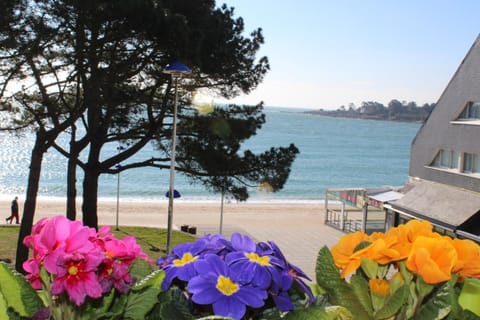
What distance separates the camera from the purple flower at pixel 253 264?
1150 mm

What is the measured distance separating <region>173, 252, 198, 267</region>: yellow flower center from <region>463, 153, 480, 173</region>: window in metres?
16.5

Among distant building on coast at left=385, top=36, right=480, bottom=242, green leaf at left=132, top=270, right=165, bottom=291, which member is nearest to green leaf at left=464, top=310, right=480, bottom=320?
green leaf at left=132, top=270, right=165, bottom=291

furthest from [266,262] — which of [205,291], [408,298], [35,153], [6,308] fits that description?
[35,153]

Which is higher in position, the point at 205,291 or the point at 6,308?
the point at 205,291

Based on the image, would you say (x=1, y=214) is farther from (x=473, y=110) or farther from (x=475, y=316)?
(x=475, y=316)

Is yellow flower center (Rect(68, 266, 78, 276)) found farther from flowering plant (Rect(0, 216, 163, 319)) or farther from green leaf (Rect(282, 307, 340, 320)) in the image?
green leaf (Rect(282, 307, 340, 320))

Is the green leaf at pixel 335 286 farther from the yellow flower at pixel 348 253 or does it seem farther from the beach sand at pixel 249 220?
the beach sand at pixel 249 220

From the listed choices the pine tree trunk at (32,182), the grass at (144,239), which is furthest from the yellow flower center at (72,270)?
the grass at (144,239)

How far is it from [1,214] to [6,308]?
31.4 meters

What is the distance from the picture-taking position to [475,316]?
49.7 inches

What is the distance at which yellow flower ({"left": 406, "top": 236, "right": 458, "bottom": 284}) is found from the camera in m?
1.20

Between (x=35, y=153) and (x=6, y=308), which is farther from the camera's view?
(x=35, y=153)

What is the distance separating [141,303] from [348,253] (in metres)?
0.57

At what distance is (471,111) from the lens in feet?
53.7
